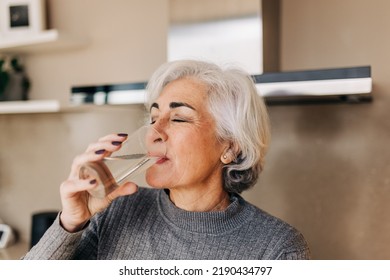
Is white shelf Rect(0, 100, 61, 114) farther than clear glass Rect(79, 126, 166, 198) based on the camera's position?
Yes

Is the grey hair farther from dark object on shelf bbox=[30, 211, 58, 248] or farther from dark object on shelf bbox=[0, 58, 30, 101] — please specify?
dark object on shelf bbox=[0, 58, 30, 101]

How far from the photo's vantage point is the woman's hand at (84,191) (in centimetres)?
63

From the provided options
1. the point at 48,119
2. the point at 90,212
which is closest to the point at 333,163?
the point at 90,212

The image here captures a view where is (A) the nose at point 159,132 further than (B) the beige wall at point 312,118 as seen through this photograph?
No

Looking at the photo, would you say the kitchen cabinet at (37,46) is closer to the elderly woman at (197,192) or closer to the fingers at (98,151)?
the elderly woman at (197,192)

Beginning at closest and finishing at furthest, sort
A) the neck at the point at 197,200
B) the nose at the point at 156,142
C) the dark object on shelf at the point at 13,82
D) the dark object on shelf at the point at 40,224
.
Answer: the nose at the point at 156,142 → the neck at the point at 197,200 → the dark object on shelf at the point at 40,224 → the dark object on shelf at the point at 13,82

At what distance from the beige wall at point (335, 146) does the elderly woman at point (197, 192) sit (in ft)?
1.15

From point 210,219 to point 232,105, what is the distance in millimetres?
214

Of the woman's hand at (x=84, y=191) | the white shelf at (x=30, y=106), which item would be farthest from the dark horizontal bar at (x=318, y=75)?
the white shelf at (x=30, y=106)

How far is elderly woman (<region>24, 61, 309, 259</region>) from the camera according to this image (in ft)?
2.60

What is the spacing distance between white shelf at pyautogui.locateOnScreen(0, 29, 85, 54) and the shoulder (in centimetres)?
89

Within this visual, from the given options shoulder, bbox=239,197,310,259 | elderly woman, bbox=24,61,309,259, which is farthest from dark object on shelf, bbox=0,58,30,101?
shoulder, bbox=239,197,310,259

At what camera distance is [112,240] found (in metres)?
0.84

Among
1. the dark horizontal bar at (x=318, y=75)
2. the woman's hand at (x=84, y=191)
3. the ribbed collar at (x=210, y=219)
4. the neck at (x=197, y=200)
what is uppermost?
the dark horizontal bar at (x=318, y=75)
